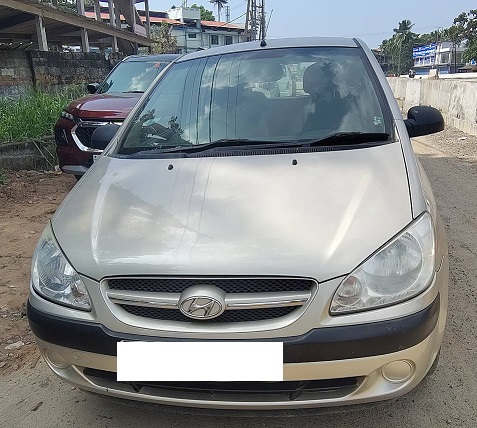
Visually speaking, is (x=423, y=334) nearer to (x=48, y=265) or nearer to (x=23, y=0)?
(x=48, y=265)

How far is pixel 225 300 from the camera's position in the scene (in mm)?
1595

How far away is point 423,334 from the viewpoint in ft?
5.37

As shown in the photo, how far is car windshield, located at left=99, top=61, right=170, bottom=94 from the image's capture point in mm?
6695

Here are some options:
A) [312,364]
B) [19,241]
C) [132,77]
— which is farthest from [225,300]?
[132,77]

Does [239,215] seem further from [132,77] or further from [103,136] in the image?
[132,77]

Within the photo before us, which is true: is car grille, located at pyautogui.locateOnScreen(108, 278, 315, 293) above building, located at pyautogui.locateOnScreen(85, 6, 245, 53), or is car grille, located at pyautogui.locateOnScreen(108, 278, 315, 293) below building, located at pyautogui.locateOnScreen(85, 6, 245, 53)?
below

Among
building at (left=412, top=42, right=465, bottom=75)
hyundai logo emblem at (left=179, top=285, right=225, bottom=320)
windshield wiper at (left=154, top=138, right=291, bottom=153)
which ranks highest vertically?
windshield wiper at (left=154, top=138, right=291, bottom=153)

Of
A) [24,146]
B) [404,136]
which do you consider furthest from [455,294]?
[24,146]

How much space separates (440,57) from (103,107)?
79.4 meters

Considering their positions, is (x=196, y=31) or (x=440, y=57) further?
(x=440, y=57)

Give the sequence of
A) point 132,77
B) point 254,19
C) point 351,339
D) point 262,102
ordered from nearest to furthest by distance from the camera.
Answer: point 351,339
point 262,102
point 132,77
point 254,19

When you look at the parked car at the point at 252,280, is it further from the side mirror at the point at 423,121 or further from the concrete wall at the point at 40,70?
the concrete wall at the point at 40,70

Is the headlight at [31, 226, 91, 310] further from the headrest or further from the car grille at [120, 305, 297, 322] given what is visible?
the headrest

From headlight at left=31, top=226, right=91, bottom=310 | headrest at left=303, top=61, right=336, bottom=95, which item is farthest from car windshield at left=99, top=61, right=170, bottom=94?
headlight at left=31, top=226, right=91, bottom=310
